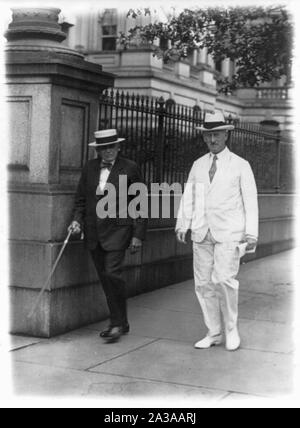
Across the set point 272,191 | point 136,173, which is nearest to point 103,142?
point 136,173

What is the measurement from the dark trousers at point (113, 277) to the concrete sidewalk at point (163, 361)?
29 cm

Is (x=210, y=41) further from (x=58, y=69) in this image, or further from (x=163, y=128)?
(x=58, y=69)

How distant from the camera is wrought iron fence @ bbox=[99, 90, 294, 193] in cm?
876

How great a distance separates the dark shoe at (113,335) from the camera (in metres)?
6.86

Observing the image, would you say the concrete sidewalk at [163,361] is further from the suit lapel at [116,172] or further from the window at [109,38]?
the window at [109,38]

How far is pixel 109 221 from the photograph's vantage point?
6.80 m

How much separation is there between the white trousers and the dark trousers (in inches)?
29.2

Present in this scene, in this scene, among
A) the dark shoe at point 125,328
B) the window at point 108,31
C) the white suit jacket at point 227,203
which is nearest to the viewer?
the white suit jacket at point 227,203

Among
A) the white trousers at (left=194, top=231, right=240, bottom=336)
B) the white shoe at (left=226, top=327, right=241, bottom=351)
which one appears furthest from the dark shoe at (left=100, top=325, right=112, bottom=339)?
the white shoe at (left=226, top=327, right=241, bottom=351)

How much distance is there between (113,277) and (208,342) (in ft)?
3.55

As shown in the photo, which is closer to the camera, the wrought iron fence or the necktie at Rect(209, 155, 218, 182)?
the necktie at Rect(209, 155, 218, 182)

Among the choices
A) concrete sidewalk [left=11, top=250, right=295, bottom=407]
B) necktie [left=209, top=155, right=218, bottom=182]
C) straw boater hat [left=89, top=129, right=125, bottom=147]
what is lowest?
concrete sidewalk [left=11, top=250, right=295, bottom=407]

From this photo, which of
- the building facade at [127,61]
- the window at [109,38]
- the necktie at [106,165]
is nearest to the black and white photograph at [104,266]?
the necktie at [106,165]

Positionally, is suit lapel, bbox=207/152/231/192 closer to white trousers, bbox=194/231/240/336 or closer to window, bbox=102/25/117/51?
white trousers, bbox=194/231/240/336
